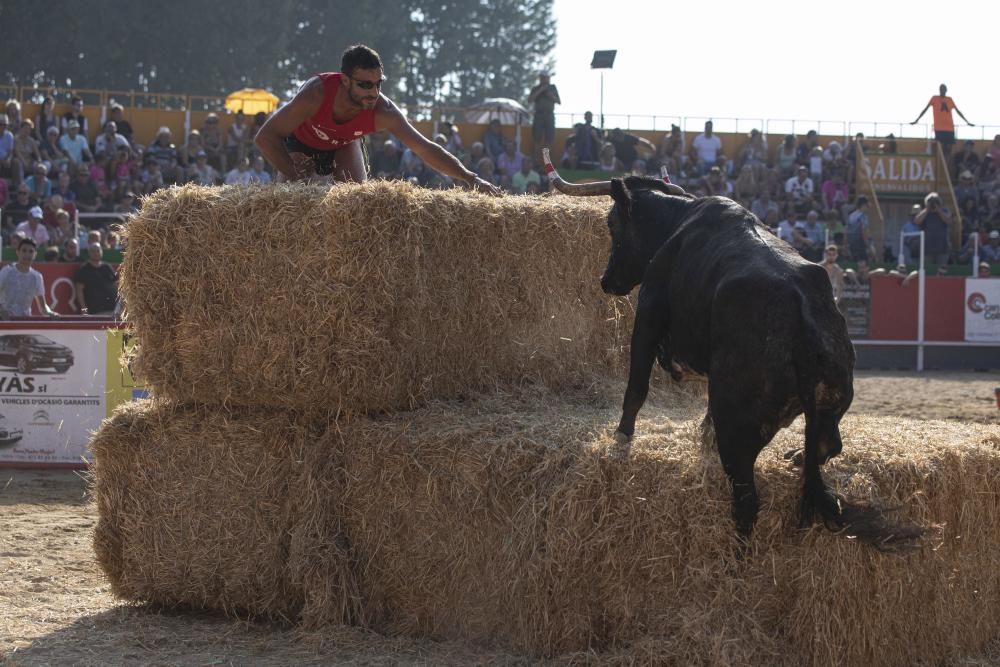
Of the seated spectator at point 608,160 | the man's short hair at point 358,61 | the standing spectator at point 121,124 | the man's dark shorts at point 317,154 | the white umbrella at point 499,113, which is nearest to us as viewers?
the man's short hair at point 358,61

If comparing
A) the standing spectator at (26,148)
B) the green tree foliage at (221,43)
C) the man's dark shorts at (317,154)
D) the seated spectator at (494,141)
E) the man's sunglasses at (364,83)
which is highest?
the green tree foliage at (221,43)

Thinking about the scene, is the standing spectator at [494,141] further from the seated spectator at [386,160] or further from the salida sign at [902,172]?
the salida sign at [902,172]

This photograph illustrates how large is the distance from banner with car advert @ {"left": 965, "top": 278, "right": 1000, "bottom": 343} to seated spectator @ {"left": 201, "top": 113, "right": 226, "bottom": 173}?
39.0 feet

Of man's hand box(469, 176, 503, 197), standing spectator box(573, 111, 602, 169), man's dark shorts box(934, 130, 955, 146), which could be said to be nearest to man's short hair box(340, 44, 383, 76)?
man's hand box(469, 176, 503, 197)

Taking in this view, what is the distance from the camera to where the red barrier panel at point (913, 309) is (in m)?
18.2

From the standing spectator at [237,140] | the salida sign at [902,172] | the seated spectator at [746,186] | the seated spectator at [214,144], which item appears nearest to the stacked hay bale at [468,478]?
the seated spectator at [214,144]

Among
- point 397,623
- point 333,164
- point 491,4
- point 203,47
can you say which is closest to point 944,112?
point 333,164

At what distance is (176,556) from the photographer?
5688 mm

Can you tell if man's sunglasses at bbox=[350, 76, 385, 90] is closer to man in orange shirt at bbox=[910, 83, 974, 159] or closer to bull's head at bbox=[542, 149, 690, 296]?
bull's head at bbox=[542, 149, 690, 296]

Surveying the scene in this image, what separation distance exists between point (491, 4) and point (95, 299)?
144ft

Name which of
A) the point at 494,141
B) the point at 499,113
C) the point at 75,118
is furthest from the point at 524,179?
the point at 75,118

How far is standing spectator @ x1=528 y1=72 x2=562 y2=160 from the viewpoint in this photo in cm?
2108

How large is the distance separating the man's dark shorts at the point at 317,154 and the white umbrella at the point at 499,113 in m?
17.3

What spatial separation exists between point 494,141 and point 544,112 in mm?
1250
